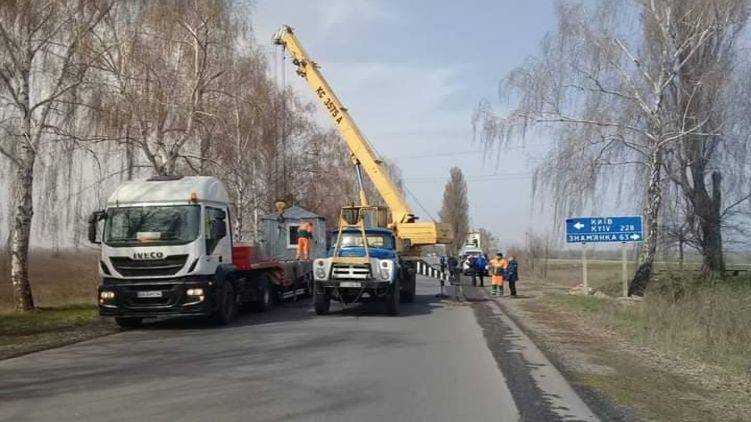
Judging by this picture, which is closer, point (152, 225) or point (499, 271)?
point (152, 225)

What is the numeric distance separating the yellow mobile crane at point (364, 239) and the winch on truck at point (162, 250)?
3270 mm

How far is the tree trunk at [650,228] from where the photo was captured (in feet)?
78.8

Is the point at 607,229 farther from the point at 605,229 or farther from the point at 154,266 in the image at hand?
the point at 154,266

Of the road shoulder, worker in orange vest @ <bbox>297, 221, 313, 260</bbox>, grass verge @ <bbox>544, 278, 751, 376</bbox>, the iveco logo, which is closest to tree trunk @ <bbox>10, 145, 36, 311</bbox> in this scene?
the iveco logo

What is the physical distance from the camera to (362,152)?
1049 inches

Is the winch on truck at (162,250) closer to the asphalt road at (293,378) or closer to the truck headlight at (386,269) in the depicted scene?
the asphalt road at (293,378)

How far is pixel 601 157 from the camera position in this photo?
24.4 meters

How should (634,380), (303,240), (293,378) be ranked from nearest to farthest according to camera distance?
(293,378), (634,380), (303,240)

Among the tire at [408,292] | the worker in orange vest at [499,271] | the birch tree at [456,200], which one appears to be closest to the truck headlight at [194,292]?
the tire at [408,292]

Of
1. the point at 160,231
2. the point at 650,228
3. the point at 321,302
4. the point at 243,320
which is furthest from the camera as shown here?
the point at 650,228

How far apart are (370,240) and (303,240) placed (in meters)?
5.09

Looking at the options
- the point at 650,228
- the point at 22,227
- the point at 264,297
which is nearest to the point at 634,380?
the point at 264,297

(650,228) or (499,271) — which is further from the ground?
(650,228)

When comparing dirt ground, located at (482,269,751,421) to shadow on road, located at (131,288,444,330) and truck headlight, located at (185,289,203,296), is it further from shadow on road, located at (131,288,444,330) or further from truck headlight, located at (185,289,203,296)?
truck headlight, located at (185,289,203,296)
